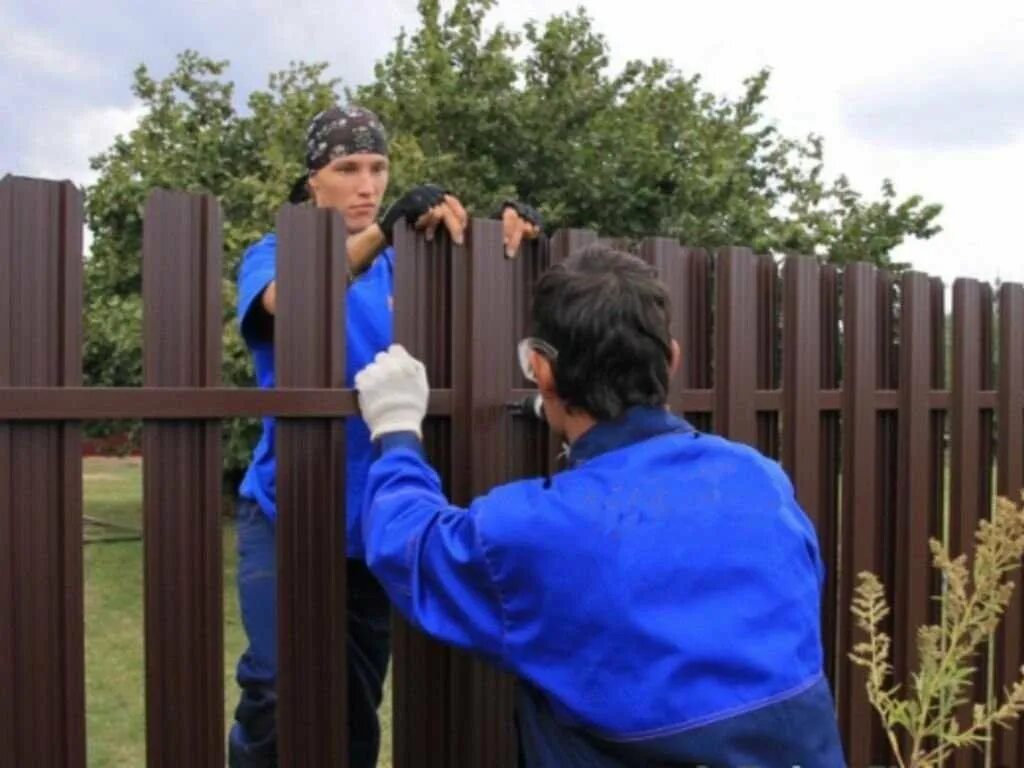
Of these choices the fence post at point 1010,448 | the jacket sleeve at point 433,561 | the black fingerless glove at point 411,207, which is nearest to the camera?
the jacket sleeve at point 433,561

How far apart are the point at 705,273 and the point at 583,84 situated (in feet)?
32.0

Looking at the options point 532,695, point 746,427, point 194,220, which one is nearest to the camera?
point 532,695

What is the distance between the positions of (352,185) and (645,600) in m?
1.50

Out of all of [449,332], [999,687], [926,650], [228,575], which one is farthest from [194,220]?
[228,575]

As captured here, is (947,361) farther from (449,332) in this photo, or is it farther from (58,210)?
(58,210)

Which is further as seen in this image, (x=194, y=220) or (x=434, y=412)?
(x=434, y=412)

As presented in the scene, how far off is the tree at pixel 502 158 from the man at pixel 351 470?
Answer: 7935 millimetres

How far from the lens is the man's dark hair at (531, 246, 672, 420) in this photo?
5.98 ft

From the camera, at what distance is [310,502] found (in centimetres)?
219

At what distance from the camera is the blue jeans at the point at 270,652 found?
246 centimetres

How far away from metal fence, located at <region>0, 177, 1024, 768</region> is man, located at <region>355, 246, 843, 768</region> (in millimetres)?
373

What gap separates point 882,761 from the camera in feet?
11.7

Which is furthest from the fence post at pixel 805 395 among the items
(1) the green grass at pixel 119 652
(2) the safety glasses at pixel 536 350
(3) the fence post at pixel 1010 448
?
(1) the green grass at pixel 119 652

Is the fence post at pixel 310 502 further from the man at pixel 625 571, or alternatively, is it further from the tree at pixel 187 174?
the tree at pixel 187 174
